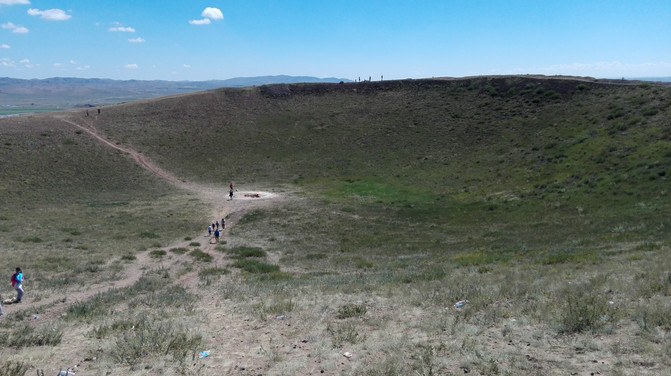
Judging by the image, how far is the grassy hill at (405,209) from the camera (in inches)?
350

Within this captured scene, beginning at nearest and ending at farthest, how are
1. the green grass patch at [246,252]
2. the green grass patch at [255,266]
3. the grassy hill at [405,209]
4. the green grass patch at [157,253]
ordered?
the grassy hill at [405,209] < the green grass patch at [255,266] < the green grass patch at [157,253] < the green grass patch at [246,252]

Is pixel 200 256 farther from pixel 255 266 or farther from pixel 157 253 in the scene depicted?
pixel 255 266

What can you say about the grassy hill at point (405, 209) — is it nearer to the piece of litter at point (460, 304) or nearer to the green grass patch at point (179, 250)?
the piece of litter at point (460, 304)

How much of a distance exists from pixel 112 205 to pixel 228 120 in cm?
3098

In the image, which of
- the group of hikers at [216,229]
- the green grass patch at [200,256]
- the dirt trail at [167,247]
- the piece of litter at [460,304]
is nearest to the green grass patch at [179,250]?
the dirt trail at [167,247]

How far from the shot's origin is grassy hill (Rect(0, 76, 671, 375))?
350 inches

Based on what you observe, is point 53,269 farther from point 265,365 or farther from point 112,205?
point 112,205

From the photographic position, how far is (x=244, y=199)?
39.8 m

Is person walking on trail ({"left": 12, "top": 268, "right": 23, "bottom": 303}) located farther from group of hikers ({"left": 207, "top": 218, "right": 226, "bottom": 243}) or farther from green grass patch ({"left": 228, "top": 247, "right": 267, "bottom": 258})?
group of hikers ({"left": 207, "top": 218, "right": 226, "bottom": 243})

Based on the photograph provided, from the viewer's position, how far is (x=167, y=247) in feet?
84.5

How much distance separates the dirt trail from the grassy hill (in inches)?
45.1

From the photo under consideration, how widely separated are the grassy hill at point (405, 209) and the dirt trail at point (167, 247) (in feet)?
3.76

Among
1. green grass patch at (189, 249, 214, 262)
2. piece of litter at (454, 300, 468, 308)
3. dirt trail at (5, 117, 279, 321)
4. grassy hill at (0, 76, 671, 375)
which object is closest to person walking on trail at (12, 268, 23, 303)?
dirt trail at (5, 117, 279, 321)

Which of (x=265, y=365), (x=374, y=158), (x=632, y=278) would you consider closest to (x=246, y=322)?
(x=265, y=365)
